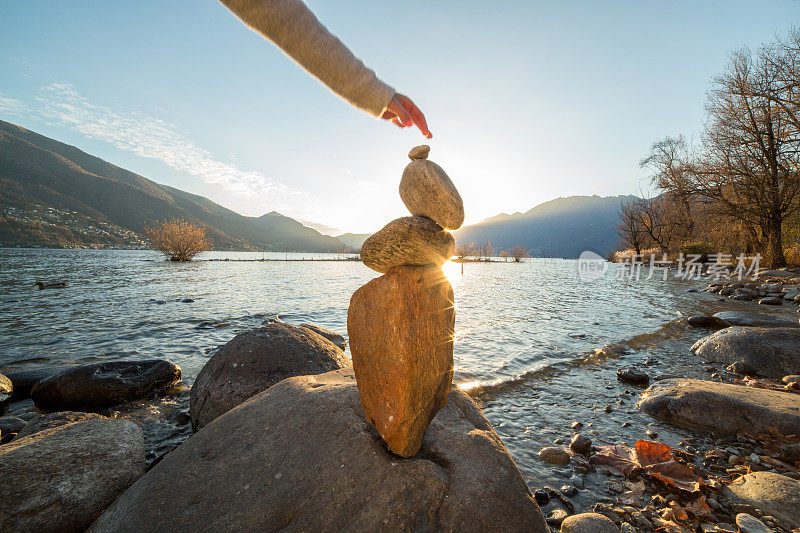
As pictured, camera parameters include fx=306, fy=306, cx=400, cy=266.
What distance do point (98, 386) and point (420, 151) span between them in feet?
21.3

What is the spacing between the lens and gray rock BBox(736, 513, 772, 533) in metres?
2.40

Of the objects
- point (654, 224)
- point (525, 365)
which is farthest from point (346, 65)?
point (654, 224)

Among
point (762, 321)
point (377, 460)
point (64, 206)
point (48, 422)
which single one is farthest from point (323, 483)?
point (64, 206)

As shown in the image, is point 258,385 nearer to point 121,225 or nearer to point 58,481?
point 58,481

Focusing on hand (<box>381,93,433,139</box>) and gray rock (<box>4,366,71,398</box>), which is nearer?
hand (<box>381,93,433,139</box>)

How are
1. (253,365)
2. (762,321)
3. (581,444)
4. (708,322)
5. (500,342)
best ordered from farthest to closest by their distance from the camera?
(708,322), (762,321), (500,342), (253,365), (581,444)

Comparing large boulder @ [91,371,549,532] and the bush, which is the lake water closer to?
large boulder @ [91,371,549,532]

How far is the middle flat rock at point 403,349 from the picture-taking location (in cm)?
261

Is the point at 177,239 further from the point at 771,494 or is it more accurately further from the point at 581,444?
the point at 771,494

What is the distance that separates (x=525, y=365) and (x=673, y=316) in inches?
376

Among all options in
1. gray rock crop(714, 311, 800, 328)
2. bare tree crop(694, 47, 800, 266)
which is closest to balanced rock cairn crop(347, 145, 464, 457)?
gray rock crop(714, 311, 800, 328)

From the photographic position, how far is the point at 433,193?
2.83m

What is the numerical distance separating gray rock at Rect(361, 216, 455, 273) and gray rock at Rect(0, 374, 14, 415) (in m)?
6.90

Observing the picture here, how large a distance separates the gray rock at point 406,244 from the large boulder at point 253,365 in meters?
3.00
